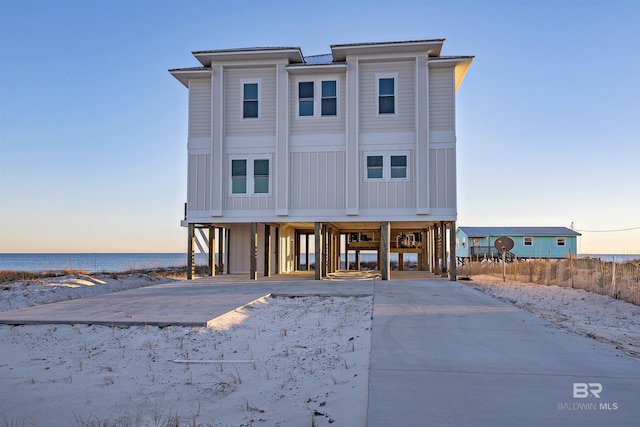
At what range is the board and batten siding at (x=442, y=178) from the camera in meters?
16.5

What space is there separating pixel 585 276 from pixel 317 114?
10.5m

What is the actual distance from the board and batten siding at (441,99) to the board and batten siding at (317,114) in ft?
9.71

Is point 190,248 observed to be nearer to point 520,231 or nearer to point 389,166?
point 389,166

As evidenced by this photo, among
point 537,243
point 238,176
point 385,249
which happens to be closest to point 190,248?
point 238,176

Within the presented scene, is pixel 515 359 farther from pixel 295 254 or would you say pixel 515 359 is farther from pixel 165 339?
pixel 295 254

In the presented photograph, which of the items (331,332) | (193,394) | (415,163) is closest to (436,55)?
(415,163)

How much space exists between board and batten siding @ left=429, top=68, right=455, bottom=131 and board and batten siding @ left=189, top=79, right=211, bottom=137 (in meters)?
7.79

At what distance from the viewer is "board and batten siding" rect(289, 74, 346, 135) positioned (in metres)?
17.2

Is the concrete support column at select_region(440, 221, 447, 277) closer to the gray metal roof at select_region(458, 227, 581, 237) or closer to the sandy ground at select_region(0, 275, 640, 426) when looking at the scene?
the sandy ground at select_region(0, 275, 640, 426)

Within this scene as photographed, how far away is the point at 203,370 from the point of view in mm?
6332

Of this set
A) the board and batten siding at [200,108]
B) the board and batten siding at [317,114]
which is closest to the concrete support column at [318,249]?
the board and batten siding at [317,114]

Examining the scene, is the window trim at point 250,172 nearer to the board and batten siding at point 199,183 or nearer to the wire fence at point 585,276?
the board and batten siding at point 199,183
